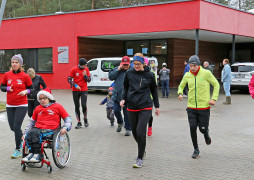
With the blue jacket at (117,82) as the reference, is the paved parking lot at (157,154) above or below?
below

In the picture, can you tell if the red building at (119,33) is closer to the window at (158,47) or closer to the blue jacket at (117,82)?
the window at (158,47)

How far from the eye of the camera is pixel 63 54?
2098 cm

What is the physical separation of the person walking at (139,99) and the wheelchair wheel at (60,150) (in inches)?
45.1

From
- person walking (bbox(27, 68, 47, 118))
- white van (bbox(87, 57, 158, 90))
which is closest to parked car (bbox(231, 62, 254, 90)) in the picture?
white van (bbox(87, 57, 158, 90))

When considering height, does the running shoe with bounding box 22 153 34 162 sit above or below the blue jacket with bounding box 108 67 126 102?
below

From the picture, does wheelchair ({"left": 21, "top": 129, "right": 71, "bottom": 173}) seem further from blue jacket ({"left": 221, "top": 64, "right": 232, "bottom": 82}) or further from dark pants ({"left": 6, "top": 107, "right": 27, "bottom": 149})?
blue jacket ({"left": 221, "top": 64, "right": 232, "bottom": 82})

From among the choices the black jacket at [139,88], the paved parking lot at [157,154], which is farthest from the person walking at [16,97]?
the black jacket at [139,88]

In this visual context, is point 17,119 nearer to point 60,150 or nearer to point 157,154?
point 60,150

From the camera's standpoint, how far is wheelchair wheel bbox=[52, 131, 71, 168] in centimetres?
521

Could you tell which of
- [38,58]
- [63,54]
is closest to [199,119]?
[63,54]

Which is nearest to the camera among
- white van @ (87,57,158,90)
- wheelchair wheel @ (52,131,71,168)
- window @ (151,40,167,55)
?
wheelchair wheel @ (52,131,71,168)

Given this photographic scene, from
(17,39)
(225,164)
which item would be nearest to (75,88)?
(225,164)

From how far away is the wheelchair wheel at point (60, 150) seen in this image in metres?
5.21

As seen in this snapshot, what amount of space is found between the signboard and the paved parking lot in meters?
11.0
